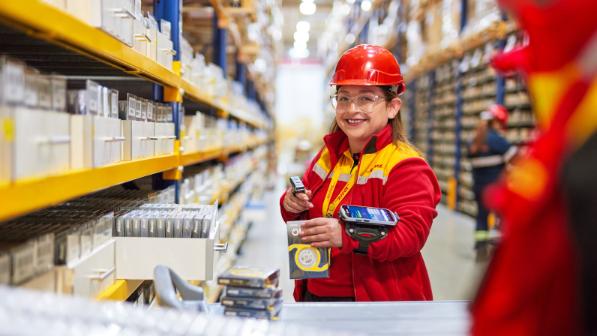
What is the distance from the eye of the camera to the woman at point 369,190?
2064 millimetres

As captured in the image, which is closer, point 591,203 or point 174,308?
point 591,203

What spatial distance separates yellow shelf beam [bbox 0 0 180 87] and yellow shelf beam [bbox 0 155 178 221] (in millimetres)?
344

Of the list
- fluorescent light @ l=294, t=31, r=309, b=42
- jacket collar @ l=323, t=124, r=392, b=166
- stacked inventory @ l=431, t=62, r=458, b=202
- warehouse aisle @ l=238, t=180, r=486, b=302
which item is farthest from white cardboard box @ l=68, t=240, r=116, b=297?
fluorescent light @ l=294, t=31, r=309, b=42

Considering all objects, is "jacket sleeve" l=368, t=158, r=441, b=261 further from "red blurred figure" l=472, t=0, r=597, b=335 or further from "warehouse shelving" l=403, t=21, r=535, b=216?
"warehouse shelving" l=403, t=21, r=535, b=216

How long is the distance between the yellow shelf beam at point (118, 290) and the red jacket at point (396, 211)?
77cm

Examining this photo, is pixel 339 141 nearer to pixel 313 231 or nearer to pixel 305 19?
pixel 313 231

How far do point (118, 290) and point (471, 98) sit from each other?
9569 millimetres

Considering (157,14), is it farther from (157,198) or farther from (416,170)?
(416,170)

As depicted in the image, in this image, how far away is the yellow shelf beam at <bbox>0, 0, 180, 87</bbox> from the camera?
119 cm

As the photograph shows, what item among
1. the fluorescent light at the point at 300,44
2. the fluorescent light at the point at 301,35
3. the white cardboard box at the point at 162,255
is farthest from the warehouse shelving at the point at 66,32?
the fluorescent light at the point at 300,44

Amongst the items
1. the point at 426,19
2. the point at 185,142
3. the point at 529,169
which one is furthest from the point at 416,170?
the point at 426,19

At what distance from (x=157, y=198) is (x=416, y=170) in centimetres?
130

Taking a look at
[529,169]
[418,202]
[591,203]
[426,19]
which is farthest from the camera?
[426,19]

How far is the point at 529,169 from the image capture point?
2.82ft
